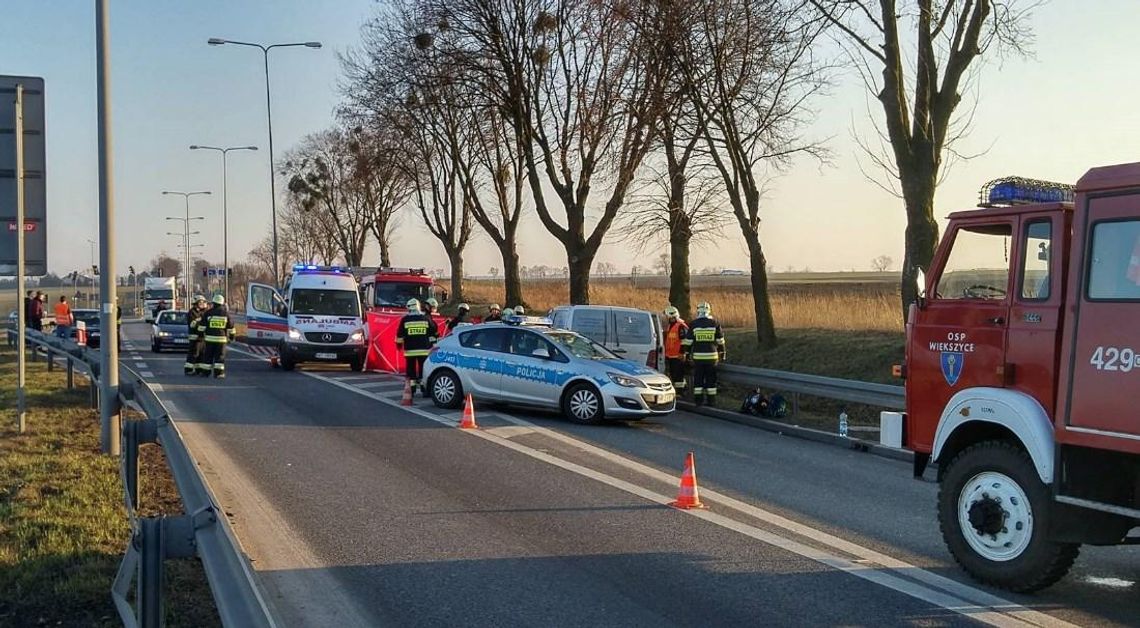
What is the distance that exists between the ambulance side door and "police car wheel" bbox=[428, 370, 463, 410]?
9.99m

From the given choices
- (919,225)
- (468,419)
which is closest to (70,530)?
(468,419)

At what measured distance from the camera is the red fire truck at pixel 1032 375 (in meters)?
6.02

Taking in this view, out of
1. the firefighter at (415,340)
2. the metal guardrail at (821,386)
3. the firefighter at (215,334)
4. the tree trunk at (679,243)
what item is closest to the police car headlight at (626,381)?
the metal guardrail at (821,386)

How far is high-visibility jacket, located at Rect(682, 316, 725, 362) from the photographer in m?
17.8

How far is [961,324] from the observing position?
720 cm

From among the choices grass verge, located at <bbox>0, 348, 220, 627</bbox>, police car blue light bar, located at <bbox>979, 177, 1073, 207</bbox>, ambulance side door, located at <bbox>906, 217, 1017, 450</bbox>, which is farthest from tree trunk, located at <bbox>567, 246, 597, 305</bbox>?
police car blue light bar, located at <bbox>979, 177, 1073, 207</bbox>

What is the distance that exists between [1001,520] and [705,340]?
11211mm

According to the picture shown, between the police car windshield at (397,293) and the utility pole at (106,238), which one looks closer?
the utility pole at (106,238)

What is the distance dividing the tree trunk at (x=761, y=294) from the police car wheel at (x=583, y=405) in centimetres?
851

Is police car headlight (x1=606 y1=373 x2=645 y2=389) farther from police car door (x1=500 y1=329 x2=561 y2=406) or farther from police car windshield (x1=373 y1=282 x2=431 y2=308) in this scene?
police car windshield (x1=373 y1=282 x2=431 y2=308)

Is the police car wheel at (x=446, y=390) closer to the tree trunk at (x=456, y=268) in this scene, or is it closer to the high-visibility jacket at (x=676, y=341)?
the high-visibility jacket at (x=676, y=341)

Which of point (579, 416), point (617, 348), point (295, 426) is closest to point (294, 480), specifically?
point (295, 426)

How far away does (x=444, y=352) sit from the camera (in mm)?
16938

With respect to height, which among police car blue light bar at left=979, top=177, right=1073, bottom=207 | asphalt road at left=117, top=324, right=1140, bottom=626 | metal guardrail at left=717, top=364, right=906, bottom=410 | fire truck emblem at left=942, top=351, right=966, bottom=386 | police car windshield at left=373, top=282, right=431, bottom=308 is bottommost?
asphalt road at left=117, top=324, right=1140, bottom=626
